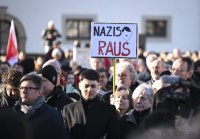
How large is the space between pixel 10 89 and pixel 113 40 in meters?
2.17

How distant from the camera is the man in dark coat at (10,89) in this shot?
25.1 ft

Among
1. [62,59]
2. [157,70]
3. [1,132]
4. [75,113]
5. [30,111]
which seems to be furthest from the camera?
[62,59]

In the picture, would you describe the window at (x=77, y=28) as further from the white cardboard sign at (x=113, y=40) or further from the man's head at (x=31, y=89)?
the man's head at (x=31, y=89)

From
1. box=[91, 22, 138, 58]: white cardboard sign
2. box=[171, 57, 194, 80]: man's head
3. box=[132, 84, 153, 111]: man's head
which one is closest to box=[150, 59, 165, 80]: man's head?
box=[91, 22, 138, 58]: white cardboard sign

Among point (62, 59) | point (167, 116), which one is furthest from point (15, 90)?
point (62, 59)

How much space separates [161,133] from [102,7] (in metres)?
28.0

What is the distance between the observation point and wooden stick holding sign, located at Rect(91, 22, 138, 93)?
9500mm

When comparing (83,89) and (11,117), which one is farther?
(83,89)

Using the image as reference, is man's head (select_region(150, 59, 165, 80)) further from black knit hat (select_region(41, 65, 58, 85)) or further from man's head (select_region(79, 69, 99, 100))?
man's head (select_region(79, 69, 99, 100))

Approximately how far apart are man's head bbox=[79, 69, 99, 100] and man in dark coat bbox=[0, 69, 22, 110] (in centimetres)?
66

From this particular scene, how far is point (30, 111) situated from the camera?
262 inches

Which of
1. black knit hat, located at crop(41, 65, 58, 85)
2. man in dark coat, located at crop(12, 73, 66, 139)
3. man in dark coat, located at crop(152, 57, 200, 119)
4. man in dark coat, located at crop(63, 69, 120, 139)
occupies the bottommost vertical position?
man in dark coat, located at crop(63, 69, 120, 139)

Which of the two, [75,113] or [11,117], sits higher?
[11,117]

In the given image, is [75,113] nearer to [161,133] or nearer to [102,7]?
[161,133]
